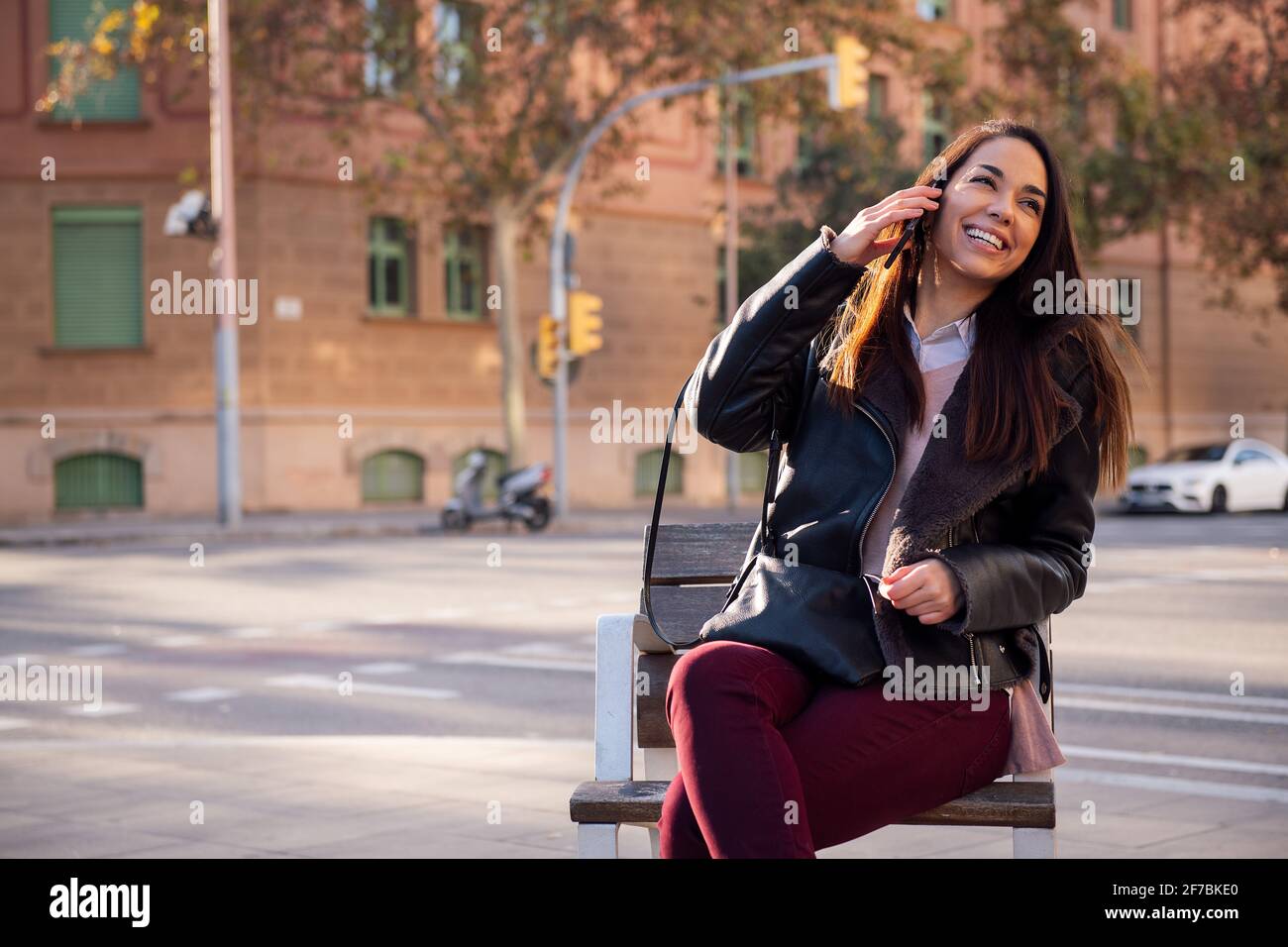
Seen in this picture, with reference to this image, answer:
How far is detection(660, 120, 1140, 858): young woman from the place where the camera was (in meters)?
3.30

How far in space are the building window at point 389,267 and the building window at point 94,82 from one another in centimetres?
424

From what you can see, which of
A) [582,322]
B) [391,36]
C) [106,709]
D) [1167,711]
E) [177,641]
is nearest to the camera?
[1167,711]

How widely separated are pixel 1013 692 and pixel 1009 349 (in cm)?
66

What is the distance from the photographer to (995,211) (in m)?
3.69

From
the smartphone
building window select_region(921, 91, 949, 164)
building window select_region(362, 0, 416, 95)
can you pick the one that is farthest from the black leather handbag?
building window select_region(921, 91, 949, 164)

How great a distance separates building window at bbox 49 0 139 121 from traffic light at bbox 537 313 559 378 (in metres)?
7.85

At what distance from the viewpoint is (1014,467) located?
349cm

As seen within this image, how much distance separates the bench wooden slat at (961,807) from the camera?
340 centimetres

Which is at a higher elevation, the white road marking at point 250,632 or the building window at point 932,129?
the building window at point 932,129

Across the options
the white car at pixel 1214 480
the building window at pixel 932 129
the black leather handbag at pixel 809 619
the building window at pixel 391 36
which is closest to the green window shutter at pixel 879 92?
the building window at pixel 932 129

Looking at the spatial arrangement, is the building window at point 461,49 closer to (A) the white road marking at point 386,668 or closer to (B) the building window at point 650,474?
(B) the building window at point 650,474

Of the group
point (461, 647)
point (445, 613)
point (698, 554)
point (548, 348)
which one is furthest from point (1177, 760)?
point (548, 348)

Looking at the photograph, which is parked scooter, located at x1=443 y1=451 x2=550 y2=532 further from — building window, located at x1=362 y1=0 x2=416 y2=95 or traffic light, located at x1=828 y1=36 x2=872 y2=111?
traffic light, located at x1=828 y1=36 x2=872 y2=111

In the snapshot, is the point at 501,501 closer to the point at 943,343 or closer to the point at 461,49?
the point at 461,49
